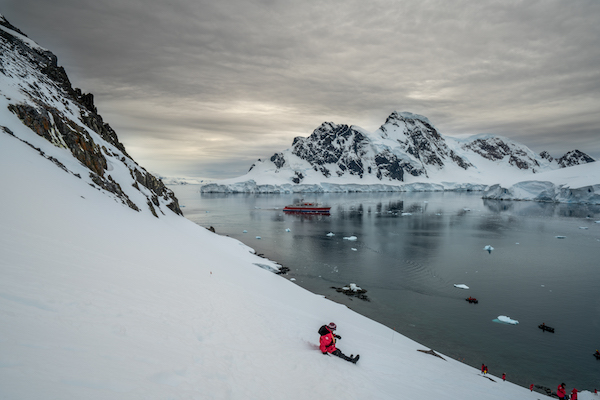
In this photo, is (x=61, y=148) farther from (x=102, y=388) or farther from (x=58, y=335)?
(x=102, y=388)

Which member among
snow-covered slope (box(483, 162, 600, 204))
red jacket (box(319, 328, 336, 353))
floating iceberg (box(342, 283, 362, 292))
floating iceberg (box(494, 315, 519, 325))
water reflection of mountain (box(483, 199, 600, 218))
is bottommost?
floating iceberg (box(494, 315, 519, 325))

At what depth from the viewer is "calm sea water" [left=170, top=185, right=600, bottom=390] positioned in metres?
17.7

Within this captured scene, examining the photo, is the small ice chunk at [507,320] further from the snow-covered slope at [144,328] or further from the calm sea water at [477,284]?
the snow-covered slope at [144,328]

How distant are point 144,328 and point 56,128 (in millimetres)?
23412

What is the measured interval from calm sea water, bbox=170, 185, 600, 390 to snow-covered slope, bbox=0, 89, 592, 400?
583 cm

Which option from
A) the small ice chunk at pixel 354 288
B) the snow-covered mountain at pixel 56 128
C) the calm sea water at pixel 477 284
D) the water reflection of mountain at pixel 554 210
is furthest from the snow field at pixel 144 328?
the water reflection of mountain at pixel 554 210

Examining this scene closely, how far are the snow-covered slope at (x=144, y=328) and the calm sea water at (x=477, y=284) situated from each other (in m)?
5.83

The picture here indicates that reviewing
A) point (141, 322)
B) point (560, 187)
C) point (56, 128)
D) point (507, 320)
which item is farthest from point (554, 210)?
point (56, 128)

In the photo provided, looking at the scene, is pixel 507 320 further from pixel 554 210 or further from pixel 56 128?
pixel 554 210

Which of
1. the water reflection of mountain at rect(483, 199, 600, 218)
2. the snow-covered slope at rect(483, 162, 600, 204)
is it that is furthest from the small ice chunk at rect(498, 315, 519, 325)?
the snow-covered slope at rect(483, 162, 600, 204)

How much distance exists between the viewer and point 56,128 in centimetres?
2333

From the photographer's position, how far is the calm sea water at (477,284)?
695 inches

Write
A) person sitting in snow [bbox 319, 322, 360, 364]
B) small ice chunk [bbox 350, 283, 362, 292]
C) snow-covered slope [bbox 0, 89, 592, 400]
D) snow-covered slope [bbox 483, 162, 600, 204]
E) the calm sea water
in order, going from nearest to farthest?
snow-covered slope [bbox 0, 89, 592, 400] → person sitting in snow [bbox 319, 322, 360, 364] → the calm sea water → small ice chunk [bbox 350, 283, 362, 292] → snow-covered slope [bbox 483, 162, 600, 204]

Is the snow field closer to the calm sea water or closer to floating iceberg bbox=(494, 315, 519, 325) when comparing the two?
the calm sea water
